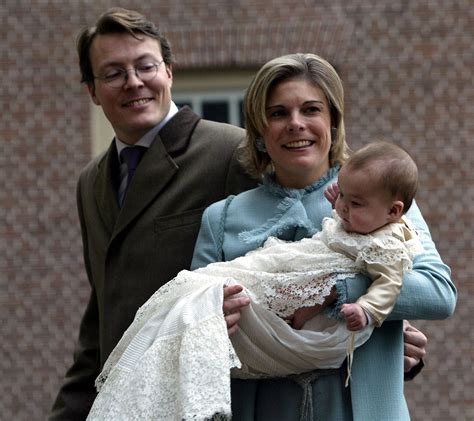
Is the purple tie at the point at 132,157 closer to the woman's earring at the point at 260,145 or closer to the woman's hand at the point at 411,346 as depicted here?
the woman's earring at the point at 260,145

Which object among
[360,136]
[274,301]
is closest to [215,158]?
[274,301]

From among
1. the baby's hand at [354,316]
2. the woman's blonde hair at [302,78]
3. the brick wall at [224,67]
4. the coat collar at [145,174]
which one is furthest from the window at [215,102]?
the baby's hand at [354,316]

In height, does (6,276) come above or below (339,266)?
below

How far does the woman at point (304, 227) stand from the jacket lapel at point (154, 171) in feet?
1.59

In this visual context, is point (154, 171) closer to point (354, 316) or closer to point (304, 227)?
point (304, 227)

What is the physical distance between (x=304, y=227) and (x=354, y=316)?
1.41 ft

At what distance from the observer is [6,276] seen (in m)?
10.2

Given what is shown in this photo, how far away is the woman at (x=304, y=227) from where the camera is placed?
3.72 meters

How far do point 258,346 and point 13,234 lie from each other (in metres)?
6.79

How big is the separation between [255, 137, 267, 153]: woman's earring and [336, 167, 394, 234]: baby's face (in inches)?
19.8

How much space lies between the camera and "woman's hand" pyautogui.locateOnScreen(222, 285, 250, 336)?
3714mm

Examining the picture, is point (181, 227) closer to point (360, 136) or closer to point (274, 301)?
point (274, 301)

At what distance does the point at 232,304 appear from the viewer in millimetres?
3715

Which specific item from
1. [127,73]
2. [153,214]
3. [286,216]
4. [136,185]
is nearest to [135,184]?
[136,185]
